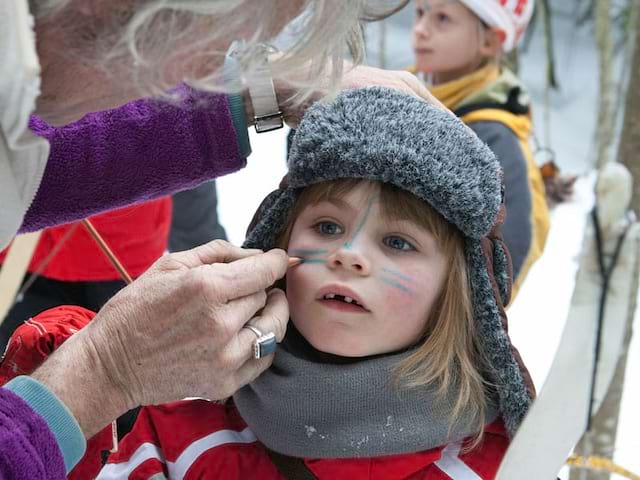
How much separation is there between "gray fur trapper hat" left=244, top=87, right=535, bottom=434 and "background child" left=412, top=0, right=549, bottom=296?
4.15 feet

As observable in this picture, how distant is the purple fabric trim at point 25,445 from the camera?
919mm

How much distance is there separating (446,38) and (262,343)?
5.91 feet

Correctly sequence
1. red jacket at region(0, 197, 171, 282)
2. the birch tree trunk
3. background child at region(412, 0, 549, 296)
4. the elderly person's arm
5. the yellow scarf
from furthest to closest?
1. the yellow scarf
2. background child at region(412, 0, 549, 296)
3. red jacket at region(0, 197, 171, 282)
4. the birch tree trunk
5. the elderly person's arm

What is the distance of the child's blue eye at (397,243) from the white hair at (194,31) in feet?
1.03

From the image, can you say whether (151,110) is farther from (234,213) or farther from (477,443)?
(234,213)

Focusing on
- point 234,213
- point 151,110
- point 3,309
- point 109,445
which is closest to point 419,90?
point 151,110

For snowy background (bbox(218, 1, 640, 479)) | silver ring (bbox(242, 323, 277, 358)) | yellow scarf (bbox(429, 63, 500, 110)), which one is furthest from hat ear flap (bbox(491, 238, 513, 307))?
yellow scarf (bbox(429, 63, 500, 110))

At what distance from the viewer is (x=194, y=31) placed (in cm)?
83

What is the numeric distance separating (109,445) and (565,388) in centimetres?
76

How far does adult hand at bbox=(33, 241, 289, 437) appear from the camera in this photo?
105cm

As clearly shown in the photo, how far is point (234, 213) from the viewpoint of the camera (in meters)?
4.50

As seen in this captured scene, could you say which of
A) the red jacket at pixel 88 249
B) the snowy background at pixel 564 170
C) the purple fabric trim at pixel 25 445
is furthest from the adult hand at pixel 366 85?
the red jacket at pixel 88 249

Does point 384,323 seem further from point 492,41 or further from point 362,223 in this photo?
point 492,41

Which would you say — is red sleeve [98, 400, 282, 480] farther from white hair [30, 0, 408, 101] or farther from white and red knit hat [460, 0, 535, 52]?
white and red knit hat [460, 0, 535, 52]
